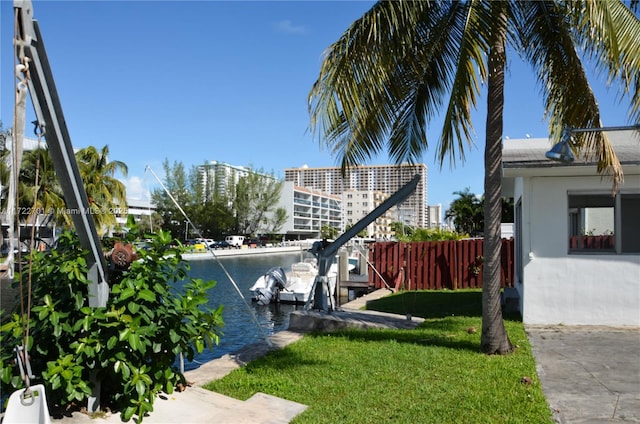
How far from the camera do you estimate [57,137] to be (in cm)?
418

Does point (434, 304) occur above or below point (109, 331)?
below

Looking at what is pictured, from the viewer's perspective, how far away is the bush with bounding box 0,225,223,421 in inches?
184

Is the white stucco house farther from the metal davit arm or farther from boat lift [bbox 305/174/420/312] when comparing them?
the metal davit arm

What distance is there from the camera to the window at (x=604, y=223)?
385 inches

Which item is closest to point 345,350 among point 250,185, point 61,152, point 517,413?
point 517,413

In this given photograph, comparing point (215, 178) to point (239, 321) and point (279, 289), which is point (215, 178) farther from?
point (239, 321)

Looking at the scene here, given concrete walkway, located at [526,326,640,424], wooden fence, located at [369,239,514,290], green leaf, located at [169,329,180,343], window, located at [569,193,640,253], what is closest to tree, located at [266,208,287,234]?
wooden fence, located at [369,239,514,290]

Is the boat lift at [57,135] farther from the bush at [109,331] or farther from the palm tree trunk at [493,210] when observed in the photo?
the palm tree trunk at [493,210]

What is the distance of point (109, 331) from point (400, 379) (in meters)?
3.44

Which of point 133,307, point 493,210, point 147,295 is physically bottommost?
point 133,307

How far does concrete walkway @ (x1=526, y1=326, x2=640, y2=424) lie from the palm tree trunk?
70 centimetres

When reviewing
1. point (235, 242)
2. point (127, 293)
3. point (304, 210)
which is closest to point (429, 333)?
point (127, 293)

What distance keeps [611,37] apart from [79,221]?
610 cm

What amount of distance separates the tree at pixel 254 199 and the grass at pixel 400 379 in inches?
2926
